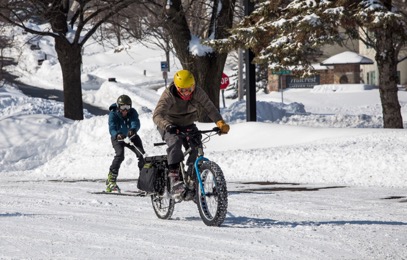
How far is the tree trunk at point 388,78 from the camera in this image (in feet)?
84.7

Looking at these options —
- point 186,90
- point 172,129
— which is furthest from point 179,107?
point 172,129

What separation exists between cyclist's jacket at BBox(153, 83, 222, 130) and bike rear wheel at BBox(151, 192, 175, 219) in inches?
36.5

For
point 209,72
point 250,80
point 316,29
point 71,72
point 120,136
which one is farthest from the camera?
point 71,72

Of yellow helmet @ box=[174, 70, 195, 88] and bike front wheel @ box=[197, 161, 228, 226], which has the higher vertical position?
yellow helmet @ box=[174, 70, 195, 88]

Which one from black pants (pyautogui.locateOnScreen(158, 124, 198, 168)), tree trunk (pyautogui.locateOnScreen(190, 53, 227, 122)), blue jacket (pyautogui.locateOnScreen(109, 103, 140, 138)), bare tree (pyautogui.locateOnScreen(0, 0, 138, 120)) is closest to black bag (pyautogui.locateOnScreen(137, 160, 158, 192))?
black pants (pyautogui.locateOnScreen(158, 124, 198, 168))

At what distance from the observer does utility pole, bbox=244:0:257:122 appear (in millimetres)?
25422

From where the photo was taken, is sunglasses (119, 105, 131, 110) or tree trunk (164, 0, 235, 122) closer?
sunglasses (119, 105, 131, 110)

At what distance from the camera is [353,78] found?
75.9m

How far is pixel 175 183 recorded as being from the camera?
1069cm

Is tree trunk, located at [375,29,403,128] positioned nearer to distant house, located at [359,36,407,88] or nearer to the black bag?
the black bag

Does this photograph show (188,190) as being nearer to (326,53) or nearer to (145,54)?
(326,53)

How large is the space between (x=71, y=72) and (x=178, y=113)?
69.6ft

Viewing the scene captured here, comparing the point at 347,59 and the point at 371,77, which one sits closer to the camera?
the point at 347,59

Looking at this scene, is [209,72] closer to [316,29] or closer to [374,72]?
[316,29]
